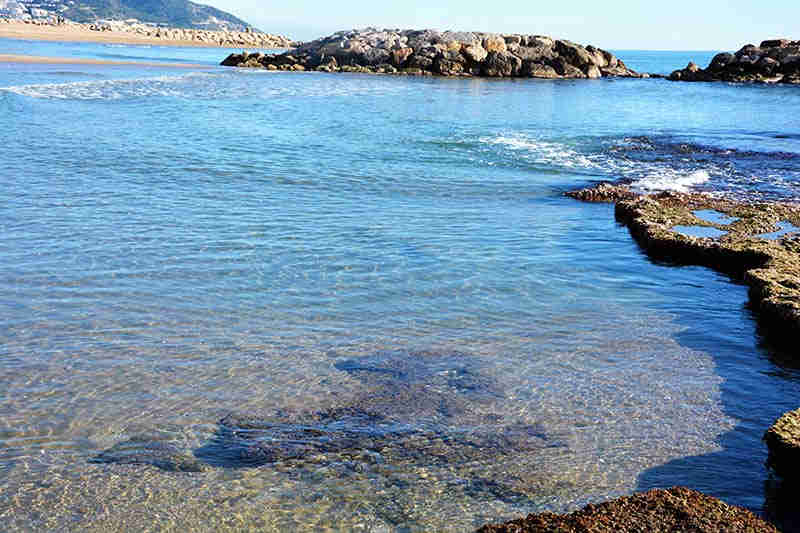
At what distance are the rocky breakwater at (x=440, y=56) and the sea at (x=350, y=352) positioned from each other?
5512cm

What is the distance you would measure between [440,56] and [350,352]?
66.8 m

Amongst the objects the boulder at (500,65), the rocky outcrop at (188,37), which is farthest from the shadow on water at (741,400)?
the rocky outcrop at (188,37)

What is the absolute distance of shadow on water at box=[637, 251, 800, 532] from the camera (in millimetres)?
5301

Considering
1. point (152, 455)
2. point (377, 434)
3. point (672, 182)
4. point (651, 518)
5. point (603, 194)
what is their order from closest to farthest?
point (651, 518) → point (152, 455) → point (377, 434) → point (603, 194) → point (672, 182)

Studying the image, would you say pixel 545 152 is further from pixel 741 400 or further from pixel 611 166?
pixel 741 400

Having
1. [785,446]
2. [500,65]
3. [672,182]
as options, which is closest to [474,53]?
[500,65]

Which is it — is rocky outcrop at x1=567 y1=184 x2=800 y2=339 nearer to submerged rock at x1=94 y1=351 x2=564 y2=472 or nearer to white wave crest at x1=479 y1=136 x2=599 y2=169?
submerged rock at x1=94 y1=351 x2=564 y2=472

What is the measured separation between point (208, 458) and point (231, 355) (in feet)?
6.57

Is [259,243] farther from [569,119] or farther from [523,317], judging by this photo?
[569,119]

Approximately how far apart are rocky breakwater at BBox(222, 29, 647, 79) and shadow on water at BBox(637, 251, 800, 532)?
63.4m

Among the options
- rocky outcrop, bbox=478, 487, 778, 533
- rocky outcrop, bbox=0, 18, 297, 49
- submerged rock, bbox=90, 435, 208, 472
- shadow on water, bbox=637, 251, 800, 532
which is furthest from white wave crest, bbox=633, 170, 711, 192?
rocky outcrop, bbox=0, 18, 297, 49

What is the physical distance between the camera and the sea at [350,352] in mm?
5301

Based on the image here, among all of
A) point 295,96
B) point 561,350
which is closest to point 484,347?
point 561,350

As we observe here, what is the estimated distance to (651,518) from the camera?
439cm
